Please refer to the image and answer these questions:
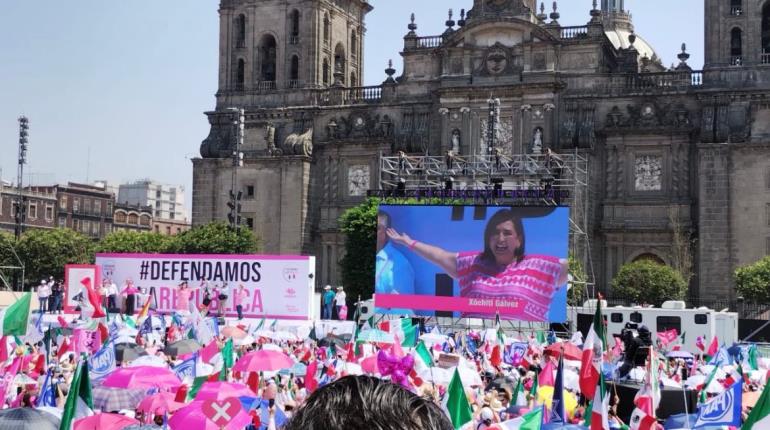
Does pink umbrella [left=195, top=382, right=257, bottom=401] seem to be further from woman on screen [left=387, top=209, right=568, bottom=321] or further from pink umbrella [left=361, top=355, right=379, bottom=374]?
woman on screen [left=387, top=209, right=568, bottom=321]

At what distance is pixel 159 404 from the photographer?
14508 millimetres

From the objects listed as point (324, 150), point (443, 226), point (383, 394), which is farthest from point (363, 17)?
point (383, 394)

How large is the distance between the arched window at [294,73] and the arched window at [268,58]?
1256 millimetres

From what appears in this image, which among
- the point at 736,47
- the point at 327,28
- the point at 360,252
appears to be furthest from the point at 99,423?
the point at 327,28

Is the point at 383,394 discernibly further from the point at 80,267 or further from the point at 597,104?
the point at 597,104

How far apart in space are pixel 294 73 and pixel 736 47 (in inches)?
941

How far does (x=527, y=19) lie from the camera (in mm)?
61375

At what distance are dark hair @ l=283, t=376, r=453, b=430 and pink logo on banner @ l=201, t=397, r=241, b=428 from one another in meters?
9.11

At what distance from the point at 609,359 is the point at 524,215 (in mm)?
19154

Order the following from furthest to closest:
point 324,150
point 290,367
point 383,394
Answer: point 324,150
point 290,367
point 383,394

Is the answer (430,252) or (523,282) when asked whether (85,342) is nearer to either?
(523,282)

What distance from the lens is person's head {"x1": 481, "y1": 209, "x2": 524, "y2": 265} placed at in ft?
132

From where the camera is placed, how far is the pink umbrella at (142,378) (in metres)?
15.9

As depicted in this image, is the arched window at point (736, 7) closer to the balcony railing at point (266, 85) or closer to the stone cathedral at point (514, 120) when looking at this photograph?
the stone cathedral at point (514, 120)
